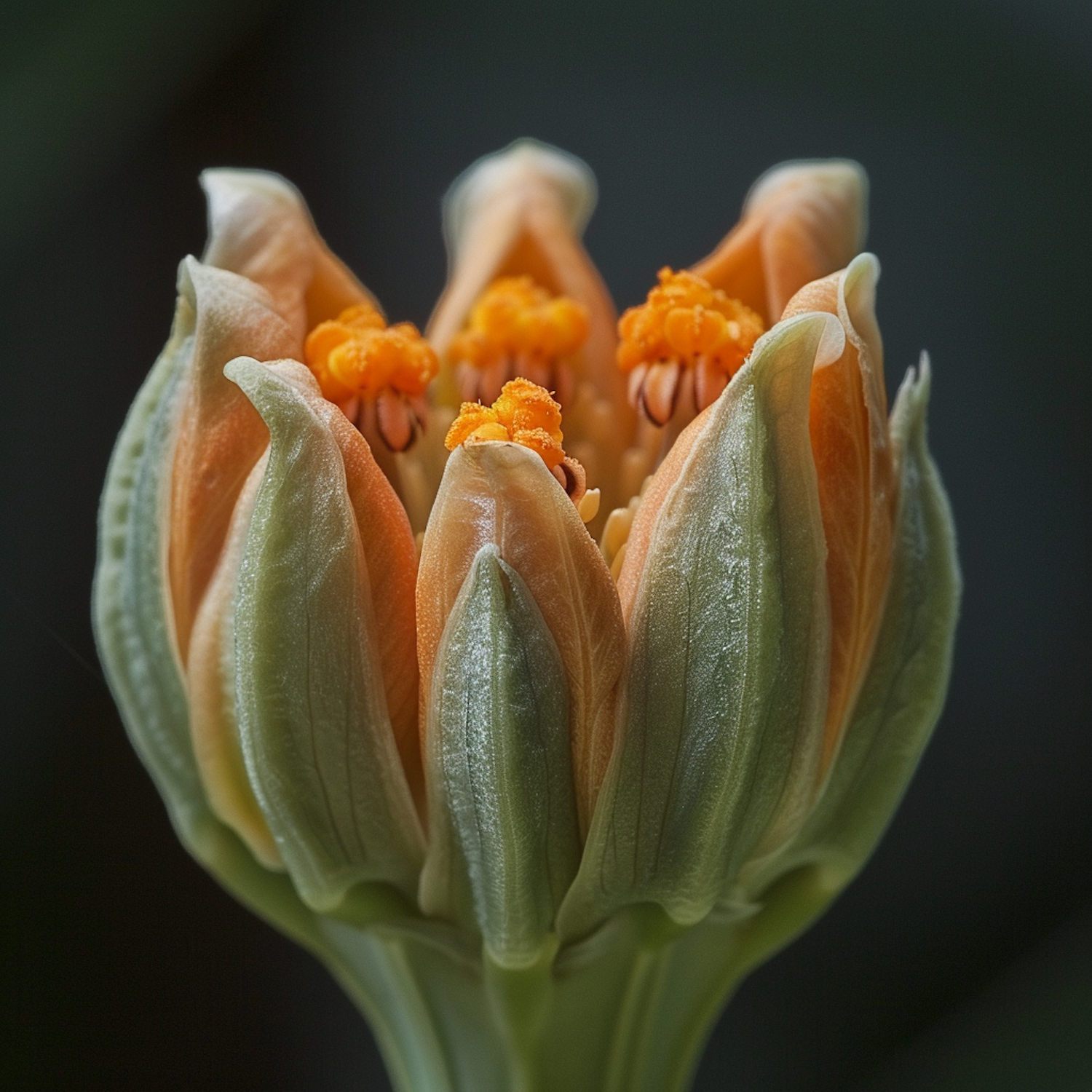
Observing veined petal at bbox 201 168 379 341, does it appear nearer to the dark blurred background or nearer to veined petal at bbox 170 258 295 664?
veined petal at bbox 170 258 295 664

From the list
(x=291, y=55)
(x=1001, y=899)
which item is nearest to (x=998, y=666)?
(x=1001, y=899)

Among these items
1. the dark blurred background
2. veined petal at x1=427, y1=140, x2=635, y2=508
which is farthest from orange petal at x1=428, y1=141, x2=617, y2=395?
the dark blurred background

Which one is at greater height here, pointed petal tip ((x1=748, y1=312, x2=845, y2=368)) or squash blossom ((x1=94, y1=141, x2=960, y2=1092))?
pointed petal tip ((x1=748, y1=312, x2=845, y2=368))

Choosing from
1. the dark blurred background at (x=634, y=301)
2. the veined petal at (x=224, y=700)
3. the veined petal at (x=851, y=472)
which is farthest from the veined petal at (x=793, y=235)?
the dark blurred background at (x=634, y=301)

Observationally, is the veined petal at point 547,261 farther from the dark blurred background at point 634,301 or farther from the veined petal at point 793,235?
the dark blurred background at point 634,301

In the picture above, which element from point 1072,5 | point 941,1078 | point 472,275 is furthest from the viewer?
point 1072,5

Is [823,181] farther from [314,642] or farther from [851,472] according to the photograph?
[314,642]

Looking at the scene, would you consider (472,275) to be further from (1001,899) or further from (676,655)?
(1001,899)
